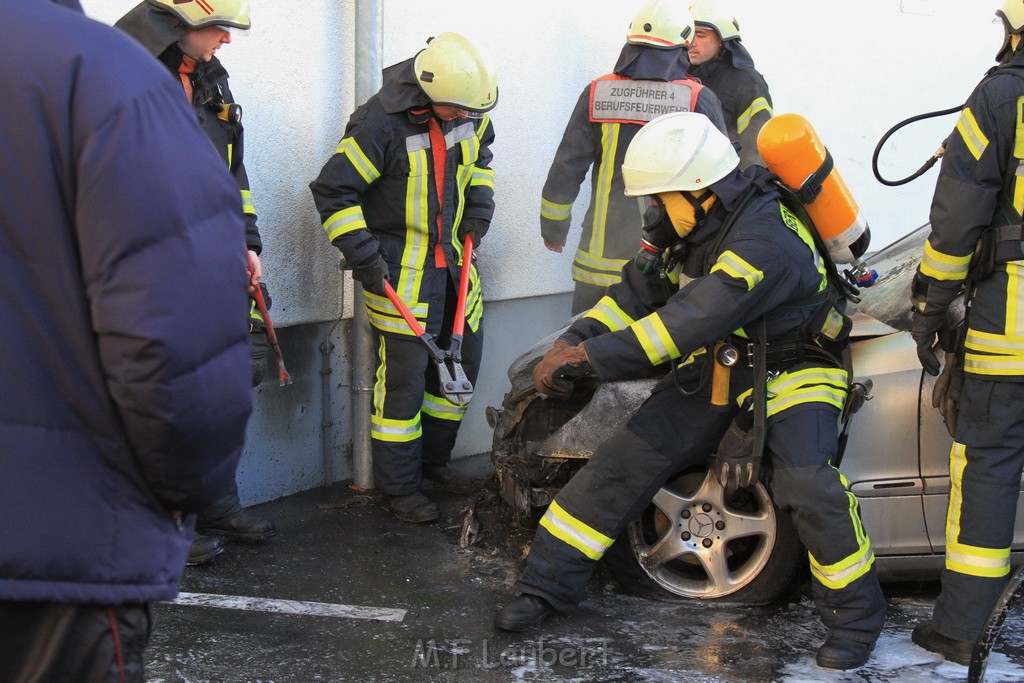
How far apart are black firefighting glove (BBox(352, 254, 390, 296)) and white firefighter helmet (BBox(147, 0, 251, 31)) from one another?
116 centimetres

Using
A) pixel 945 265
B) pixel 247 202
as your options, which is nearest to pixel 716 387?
pixel 945 265

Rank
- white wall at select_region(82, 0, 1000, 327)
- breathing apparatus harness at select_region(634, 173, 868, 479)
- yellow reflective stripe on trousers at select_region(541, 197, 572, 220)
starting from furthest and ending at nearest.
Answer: yellow reflective stripe on trousers at select_region(541, 197, 572, 220) → white wall at select_region(82, 0, 1000, 327) → breathing apparatus harness at select_region(634, 173, 868, 479)

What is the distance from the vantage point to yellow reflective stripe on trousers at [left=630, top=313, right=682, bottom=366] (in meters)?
3.54

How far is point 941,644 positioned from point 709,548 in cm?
83

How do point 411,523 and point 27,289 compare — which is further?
point 411,523

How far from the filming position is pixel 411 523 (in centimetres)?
501

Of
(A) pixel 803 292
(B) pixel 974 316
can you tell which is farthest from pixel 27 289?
(B) pixel 974 316

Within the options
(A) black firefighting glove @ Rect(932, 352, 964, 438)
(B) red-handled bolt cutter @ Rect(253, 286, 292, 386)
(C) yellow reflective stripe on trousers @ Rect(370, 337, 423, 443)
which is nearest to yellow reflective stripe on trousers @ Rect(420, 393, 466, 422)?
(C) yellow reflective stripe on trousers @ Rect(370, 337, 423, 443)

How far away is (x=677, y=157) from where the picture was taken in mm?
3588

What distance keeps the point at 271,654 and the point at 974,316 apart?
8.49 feet

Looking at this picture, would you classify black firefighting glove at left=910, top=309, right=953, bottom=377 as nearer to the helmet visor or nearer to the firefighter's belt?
the firefighter's belt

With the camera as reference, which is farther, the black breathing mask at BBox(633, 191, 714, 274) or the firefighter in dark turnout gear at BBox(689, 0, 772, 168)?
the firefighter in dark turnout gear at BBox(689, 0, 772, 168)

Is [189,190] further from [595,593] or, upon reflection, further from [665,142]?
[595,593]

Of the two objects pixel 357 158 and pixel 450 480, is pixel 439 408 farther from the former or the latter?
pixel 357 158
